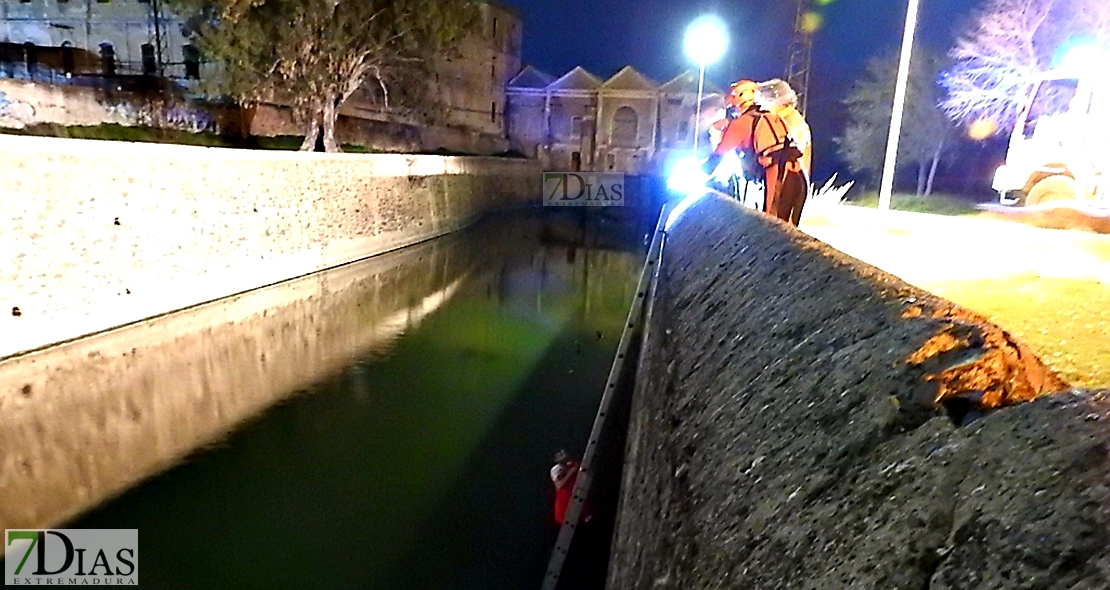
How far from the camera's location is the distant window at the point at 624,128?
5062 cm

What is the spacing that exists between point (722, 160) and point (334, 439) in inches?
213

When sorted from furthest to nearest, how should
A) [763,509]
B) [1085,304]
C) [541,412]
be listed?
1. [541,412]
2. [1085,304]
3. [763,509]

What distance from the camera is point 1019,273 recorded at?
17.8 feet

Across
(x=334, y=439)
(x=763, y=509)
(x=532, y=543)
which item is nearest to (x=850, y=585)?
(x=763, y=509)

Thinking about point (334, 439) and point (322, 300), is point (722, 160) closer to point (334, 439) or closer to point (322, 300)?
point (334, 439)

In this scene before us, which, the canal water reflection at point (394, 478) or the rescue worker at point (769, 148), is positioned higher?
the rescue worker at point (769, 148)

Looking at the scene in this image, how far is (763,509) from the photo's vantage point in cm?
129

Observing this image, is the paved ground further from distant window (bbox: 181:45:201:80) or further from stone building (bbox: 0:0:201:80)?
stone building (bbox: 0:0:201:80)

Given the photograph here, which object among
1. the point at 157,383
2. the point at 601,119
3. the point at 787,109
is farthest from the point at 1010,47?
the point at 601,119

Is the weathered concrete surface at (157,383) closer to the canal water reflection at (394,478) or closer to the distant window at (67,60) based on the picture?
the canal water reflection at (394,478)

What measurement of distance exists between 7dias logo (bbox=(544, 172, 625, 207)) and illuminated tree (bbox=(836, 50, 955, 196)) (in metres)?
14.6

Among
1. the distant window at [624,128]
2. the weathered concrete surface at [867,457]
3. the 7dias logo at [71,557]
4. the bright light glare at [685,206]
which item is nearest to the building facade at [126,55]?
the distant window at [624,128]

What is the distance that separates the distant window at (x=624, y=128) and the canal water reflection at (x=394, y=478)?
39.7 meters

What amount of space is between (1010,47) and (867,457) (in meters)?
25.2
